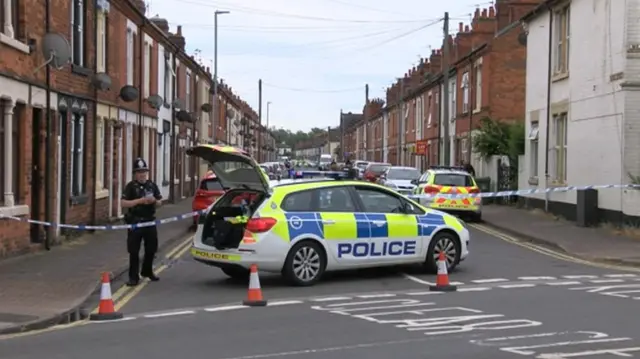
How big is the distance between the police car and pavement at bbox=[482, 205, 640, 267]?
4316mm

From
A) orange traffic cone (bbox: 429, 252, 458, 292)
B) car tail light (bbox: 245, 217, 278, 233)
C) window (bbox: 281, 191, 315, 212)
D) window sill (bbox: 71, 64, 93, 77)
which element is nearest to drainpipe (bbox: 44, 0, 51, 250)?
window sill (bbox: 71, 64, 93, 77)

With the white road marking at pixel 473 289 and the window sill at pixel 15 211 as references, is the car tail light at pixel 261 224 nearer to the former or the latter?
the white road marking at pixel 473 289

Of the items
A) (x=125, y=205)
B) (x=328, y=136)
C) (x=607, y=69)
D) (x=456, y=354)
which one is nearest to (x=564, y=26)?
(x=607, y=69)

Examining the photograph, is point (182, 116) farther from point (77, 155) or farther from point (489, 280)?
point (489, 280)

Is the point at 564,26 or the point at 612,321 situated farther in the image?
the point at 564,26

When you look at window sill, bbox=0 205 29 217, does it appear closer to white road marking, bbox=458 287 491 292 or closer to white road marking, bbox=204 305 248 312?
white road marking, bbox=204 305 248 312

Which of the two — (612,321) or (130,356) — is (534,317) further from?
(130,356)

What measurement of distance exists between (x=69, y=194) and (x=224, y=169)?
22.5ft

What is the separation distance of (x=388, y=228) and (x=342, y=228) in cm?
84

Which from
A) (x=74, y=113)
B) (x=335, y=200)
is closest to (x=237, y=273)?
(x=335, y=200)

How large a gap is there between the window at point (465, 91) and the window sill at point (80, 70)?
24183 millimetres

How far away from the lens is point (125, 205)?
38.5 ft

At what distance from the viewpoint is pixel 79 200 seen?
1883 cm

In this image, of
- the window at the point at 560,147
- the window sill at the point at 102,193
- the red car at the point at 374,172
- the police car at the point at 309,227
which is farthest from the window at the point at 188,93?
the police car at the point at 309,227
